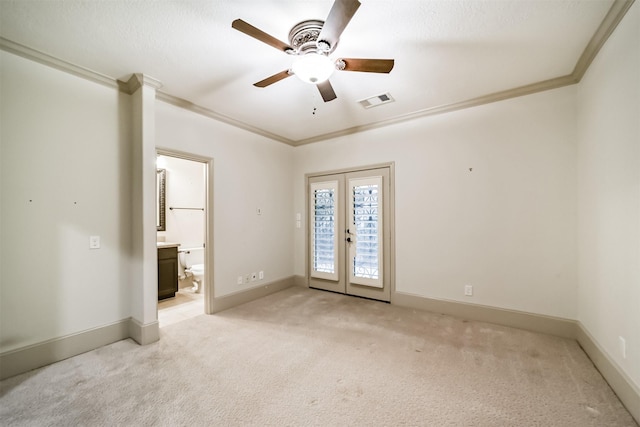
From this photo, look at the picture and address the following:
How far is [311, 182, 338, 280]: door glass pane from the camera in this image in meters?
4.48

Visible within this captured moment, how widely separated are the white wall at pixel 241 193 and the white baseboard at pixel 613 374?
12.5 ft

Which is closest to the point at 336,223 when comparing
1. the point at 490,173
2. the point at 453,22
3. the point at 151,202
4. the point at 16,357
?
the point at 490,173

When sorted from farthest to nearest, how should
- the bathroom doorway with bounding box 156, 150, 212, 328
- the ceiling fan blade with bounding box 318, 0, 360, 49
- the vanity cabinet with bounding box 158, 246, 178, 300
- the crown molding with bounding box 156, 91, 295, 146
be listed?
the bathroom doorway with bounding box 156, 150, 212, 328 → the vanity cabinet with bounding box 158, 246, 178, 300 → the crown molding with bounding box 156, 91, 295, 146 → the ceiling fan blade with bounding box 318, 0, 360, 49

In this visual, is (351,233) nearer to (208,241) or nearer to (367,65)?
(208,241)

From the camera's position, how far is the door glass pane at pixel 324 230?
14.7 feet

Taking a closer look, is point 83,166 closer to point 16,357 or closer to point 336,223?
point 16,357

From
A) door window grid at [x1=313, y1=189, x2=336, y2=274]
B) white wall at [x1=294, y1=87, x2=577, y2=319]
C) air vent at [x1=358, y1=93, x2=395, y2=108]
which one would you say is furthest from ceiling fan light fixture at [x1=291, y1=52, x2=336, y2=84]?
door window grid at [x1=313, y1=189, x2=336, y2=274]

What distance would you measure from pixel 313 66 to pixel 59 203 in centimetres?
255

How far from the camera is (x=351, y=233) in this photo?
168 inches

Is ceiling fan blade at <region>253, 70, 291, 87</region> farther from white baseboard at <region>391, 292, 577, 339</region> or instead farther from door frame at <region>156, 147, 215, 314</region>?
white baseboard at <region>391, 292, 577, 339</region>

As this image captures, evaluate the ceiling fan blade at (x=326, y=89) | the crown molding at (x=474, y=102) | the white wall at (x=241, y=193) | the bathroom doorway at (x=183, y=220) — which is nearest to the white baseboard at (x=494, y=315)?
the white wall at (x=241, y=193)

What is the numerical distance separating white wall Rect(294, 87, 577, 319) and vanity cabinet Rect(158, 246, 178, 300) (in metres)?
3.49

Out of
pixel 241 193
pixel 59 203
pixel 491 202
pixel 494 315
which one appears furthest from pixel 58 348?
pixel 491 202

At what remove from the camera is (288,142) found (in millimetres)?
4883
